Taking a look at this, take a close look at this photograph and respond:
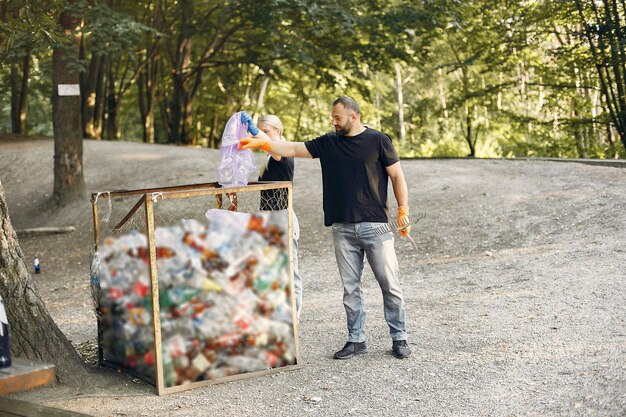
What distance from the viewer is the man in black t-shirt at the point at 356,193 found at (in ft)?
21.6

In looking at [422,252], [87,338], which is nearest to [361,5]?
[422,252]

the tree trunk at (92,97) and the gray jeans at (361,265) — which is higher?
the tree trunk at (92,97)

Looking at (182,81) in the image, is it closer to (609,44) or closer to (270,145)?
(609,44)

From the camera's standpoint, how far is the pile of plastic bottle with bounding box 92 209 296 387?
6000mm

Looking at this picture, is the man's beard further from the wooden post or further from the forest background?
the forest background

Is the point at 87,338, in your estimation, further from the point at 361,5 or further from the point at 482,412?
the point at 361,5

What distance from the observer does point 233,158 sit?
656 cm

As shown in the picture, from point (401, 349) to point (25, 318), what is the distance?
2.80 meters

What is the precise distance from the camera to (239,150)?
657 cm

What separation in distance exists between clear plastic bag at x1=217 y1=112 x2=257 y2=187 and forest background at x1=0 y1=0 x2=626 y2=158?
4887mm

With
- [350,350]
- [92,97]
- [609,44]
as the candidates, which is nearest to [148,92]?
[92,97]

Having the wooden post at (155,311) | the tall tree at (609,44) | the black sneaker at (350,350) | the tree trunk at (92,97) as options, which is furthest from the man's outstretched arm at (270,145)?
the tree trunk at (92,97)

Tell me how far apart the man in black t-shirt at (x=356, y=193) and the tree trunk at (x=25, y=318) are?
1.79 m

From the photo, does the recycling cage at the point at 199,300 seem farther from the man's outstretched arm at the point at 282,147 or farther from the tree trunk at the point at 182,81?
the tree trunk at the point at 182,81
